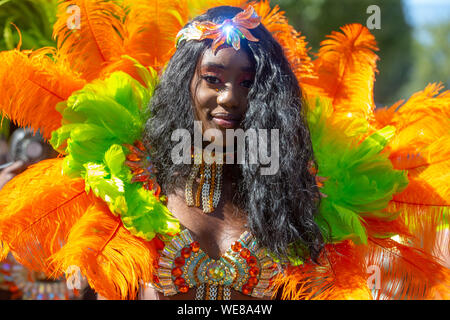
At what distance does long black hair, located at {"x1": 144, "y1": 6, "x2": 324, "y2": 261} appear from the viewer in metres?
1.90

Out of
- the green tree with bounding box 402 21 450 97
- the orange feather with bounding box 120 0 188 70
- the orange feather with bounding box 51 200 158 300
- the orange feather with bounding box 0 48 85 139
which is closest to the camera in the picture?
the orange feather with bounding box 51 200 158 300

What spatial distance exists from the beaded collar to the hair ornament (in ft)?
2.30

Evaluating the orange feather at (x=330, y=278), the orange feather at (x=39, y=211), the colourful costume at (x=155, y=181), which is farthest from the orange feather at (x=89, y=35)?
the orange feather at (x=330, y=278)

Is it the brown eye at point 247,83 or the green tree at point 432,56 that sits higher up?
the green tree at point 432,56

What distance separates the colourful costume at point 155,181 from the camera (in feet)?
6.12

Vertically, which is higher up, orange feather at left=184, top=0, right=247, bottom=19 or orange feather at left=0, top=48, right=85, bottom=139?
orange feather at left=184, top=0, right=247, bottom=19

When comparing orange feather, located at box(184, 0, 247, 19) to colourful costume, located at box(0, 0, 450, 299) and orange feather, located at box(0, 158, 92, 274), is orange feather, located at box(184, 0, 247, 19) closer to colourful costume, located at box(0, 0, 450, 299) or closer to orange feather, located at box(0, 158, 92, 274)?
colourful costume, located at box(0, 0, 450, 299)

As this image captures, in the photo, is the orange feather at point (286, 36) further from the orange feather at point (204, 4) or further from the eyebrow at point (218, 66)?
the eyebrow at point (218, 66)

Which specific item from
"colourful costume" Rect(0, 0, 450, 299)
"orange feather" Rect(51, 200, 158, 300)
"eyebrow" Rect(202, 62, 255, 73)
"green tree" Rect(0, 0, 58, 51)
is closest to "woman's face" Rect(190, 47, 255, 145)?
"eyebrow" Rect(202, 62, 255, 73)

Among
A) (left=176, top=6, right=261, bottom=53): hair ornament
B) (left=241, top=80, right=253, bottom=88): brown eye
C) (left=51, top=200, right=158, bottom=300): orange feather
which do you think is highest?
(left=176, top=6, right=261, bottom=53): hair ornament

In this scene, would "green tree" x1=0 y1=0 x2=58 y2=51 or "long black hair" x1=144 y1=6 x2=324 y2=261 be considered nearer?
"long black hair" x1=144 y1=6 x2=324 y2=261
